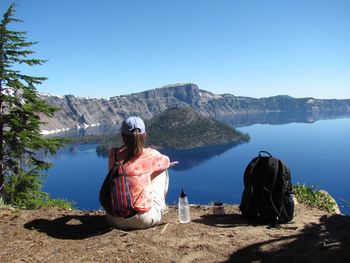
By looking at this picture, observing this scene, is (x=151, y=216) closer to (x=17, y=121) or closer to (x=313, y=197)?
(x=313, y=197)

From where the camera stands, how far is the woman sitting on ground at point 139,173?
536 centimetres

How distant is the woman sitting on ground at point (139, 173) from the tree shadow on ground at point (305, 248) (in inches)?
61.9

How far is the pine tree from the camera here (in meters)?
15.7

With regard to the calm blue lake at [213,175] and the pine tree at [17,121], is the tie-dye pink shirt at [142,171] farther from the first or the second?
the calm blue lake at [213,175]

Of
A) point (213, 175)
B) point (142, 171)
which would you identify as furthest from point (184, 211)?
point (213, 175)

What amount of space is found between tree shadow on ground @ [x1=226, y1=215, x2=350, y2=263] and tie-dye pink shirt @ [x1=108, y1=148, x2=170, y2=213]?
1609 mm

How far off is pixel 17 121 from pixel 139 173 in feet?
39.8

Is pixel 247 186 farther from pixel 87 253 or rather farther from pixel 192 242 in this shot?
pixel 87 253

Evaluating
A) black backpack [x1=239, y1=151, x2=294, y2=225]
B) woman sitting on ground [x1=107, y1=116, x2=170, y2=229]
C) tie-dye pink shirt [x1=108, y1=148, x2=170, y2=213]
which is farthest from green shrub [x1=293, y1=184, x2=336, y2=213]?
tie-dye pink shirt [x1=108, y1=148, x2=170, y2=213]

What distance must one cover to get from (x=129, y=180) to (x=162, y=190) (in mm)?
764

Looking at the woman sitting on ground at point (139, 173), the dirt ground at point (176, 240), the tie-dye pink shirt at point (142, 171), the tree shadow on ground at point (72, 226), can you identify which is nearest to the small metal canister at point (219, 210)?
the dirt ground at point (176, 240)

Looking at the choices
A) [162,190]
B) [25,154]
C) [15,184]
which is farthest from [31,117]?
[162,190]

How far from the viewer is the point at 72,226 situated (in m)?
6.17

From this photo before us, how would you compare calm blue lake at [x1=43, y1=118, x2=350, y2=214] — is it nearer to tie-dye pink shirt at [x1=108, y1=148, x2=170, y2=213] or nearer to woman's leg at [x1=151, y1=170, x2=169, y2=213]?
woman's leg at [x1=151, y1=170, x2=169, y2=213]
